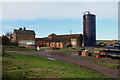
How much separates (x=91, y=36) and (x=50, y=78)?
1320 inches

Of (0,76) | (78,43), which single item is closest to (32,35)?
(78,43)

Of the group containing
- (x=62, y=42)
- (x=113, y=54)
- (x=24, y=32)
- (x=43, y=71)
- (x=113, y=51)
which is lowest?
(x=43, y=71)

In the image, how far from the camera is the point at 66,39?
204ft

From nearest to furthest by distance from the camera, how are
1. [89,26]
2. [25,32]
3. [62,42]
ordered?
[89,26] < [62,42] < [25,32]

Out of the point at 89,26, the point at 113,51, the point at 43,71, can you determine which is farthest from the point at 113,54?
the point at 89,26

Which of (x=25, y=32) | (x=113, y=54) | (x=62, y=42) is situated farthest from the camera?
(x=25, y=32)

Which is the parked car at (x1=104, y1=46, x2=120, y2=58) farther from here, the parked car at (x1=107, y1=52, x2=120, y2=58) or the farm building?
the farm building

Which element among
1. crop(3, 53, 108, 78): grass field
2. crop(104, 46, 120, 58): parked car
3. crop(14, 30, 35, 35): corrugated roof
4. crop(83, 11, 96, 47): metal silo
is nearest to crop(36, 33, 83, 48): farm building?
crop(14, 30, 35, 35): corrugated roof

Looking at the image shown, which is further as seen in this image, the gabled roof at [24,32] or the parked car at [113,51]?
the gabled roof at [24,32]

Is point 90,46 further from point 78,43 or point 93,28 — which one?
point 78,43

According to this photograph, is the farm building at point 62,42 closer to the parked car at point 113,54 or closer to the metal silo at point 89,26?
the metal silo at point 89,26

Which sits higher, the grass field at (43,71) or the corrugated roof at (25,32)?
the corrugated roof at (25,32)

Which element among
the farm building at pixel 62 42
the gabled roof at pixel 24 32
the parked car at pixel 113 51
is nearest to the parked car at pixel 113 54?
the parked car at pixel 113 51

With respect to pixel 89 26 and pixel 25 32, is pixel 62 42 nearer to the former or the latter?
pixel 25 32
